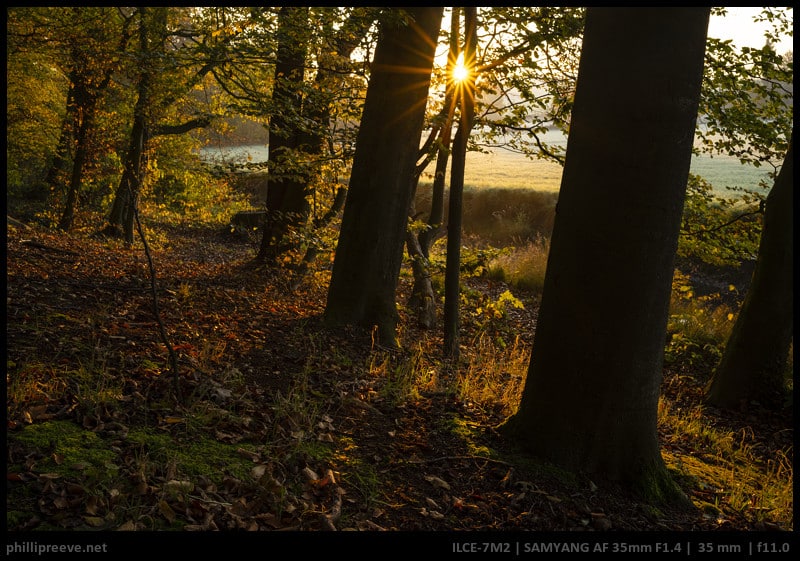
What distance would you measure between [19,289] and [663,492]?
6708 millimetres

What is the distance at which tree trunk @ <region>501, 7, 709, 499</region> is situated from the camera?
3.69 metres

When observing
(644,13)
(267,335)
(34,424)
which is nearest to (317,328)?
(267,335)

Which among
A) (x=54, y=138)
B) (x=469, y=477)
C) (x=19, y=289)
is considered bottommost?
(x=469, y=477)

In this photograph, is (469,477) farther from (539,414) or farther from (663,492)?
(663,492)

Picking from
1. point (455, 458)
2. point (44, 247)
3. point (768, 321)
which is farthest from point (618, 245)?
point (44, 247)

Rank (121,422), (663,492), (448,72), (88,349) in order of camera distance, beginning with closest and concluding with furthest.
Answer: (121,422) < (663,492) < (88,349) < (448,72)

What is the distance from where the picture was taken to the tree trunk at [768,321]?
7.66 meters

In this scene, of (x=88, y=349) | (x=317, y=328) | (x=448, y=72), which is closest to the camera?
(x=88, y=349)

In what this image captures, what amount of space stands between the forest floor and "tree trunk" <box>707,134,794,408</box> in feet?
4.23

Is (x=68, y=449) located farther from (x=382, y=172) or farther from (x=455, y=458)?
(x=382, y=172)

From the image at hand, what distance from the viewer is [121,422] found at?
3846 millimetres

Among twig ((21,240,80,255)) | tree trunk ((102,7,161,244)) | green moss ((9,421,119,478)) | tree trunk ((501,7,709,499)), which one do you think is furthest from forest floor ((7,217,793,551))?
tree trunk ((102,7,161,244))

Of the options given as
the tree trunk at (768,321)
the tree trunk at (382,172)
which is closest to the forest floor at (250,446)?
the tree trunk at (382,172)

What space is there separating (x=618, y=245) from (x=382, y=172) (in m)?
4.05
